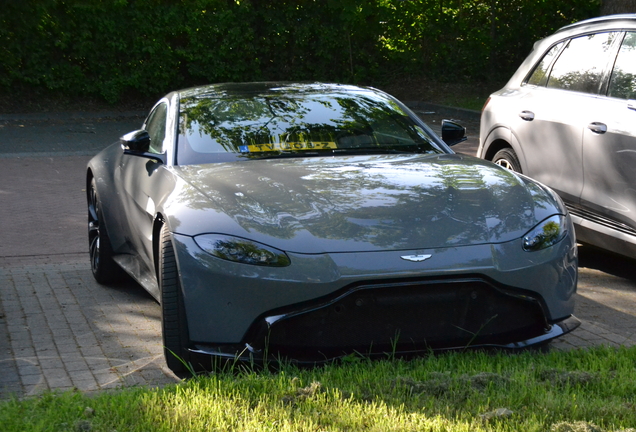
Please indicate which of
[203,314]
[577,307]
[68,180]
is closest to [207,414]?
[203,314]

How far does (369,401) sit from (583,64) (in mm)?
3846

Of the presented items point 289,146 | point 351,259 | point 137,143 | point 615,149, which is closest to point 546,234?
point 351,259

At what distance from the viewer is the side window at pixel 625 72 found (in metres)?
5.80

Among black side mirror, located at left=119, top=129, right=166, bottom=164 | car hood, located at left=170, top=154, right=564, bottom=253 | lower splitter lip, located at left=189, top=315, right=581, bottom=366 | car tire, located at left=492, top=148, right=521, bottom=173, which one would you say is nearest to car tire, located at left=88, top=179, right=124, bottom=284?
black side mirror, located at left=119, top=129, right=166, bottom=164

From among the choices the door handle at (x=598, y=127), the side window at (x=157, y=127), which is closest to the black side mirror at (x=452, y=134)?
the door handle at (x=598, y=127)

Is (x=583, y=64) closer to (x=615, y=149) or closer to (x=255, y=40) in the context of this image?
(x=615, y=149)

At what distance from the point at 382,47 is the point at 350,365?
17989 mm

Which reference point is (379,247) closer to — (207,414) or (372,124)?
(207,414)

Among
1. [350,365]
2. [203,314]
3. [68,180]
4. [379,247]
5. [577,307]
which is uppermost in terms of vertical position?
[379,247]

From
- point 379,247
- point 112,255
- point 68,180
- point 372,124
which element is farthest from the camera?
point 68,180

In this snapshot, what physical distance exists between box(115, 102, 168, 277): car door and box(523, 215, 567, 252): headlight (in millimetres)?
1943

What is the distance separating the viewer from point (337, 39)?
20156 millimetres

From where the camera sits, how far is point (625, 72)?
5.88 meters

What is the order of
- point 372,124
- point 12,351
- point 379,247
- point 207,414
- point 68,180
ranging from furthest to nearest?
point 68,180 < point 372,124 < point 12,351 < point 379,247 < point 207,414
